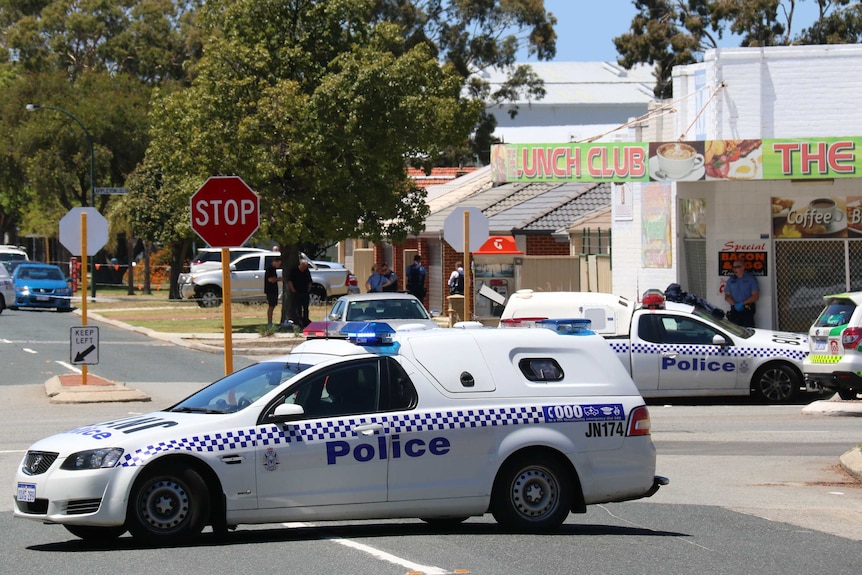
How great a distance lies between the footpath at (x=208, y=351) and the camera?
59.9 feet

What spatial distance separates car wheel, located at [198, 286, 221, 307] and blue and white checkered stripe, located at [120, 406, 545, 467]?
33.6 meters

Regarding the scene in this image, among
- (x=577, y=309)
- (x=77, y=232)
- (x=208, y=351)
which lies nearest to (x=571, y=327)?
(x=577, y=309)

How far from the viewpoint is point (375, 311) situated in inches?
890

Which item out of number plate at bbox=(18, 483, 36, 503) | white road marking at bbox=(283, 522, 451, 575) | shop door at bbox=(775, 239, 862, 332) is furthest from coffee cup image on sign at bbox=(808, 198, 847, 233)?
number plate at bbox=(18, 483, 36, 503)

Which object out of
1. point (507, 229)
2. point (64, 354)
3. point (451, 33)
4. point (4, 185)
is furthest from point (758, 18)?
point (64, 354)

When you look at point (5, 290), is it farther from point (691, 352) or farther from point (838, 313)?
point (838, 313)

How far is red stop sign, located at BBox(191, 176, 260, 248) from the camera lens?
1395 centimetres

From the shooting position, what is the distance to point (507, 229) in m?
37.3

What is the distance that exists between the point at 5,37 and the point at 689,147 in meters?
59.8

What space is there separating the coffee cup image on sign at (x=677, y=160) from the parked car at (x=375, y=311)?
5.31 m

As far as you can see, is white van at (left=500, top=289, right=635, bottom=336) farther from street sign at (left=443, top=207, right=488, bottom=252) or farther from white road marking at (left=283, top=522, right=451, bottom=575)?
white road marking at (left=283, top=522, right=451, bottom=575)

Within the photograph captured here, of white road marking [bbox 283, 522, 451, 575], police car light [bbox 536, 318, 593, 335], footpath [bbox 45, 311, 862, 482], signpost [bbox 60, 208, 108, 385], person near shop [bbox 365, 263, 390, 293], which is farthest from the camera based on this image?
person near shop [bbox 365, 263, 390, 293]

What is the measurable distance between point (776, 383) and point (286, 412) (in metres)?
12.1

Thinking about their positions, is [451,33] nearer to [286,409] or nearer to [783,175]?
[783,175]
